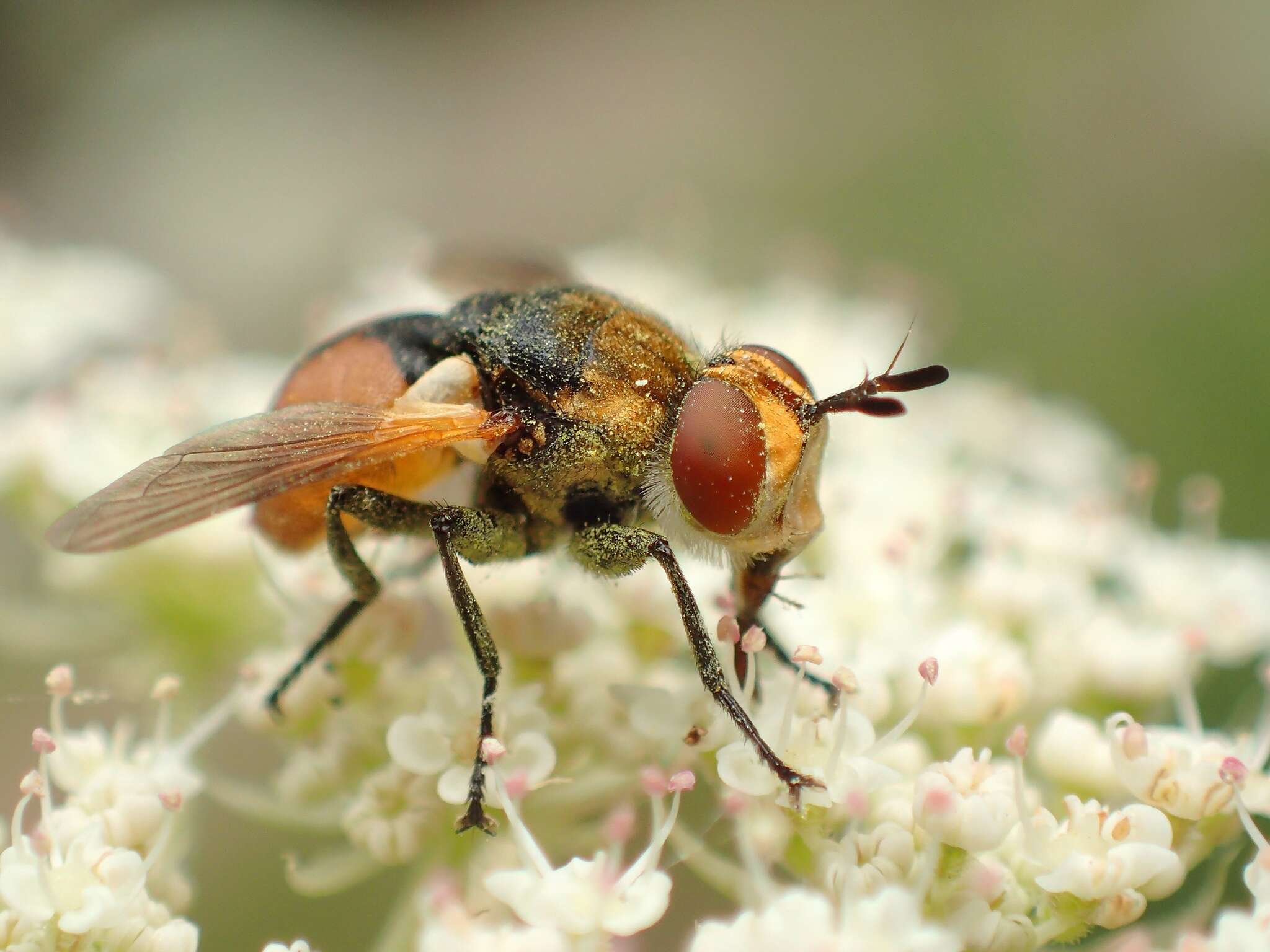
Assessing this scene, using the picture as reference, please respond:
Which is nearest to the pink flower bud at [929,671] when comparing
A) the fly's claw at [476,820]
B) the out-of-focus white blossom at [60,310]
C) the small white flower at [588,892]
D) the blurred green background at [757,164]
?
the small white flower at [588,892]

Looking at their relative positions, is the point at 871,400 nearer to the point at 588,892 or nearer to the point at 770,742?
the point at 770,742

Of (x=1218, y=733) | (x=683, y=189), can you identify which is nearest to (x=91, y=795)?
(x=1218, y=733)

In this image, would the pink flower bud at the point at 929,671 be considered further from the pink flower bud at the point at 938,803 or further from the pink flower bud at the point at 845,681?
the pink flower bud at the point at 938,803

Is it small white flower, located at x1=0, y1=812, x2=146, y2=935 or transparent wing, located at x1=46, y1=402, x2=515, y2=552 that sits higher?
transparent wing, located at x1=46, y1=402, x2=515, y2=552

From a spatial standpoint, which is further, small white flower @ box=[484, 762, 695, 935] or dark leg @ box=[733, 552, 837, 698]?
dark leg @ box=[733, 552, 837, 698]

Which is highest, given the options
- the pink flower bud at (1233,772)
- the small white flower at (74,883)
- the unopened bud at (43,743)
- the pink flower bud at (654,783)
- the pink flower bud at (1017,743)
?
the pink flower bud at (1233,772)

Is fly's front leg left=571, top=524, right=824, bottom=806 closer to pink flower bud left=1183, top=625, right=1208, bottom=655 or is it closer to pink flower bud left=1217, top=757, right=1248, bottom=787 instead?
pink flower bud left=1217, top=757, right=1248, bottom=787

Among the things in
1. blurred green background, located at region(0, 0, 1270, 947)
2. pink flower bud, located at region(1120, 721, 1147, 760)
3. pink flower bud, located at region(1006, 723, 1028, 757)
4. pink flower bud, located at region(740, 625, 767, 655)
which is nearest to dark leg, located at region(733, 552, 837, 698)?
pink flower bud, located at region(740, 625, 767, 655)

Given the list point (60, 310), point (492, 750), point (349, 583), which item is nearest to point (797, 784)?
point (492, 750)
